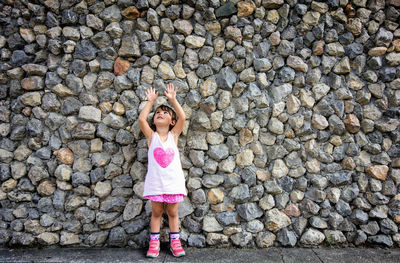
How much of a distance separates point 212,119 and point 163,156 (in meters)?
0.71

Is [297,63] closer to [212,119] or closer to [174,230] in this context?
[212,119]

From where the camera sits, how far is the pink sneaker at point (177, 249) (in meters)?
2.88

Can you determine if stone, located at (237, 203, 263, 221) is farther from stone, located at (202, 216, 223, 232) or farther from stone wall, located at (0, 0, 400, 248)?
stone, located at (202, 216, 223, 232)

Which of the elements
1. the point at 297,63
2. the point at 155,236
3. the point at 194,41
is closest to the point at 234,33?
the point at 194,41

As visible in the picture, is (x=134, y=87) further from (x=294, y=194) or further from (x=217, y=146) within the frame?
(x=294, y=194)

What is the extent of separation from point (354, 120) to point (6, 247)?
4112 millimetres

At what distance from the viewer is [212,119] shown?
3.15 m

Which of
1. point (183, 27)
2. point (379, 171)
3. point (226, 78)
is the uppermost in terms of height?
point (183, 27)

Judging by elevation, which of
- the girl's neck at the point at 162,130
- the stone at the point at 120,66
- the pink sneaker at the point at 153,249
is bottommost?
the pink sneaker at the point at 153,249

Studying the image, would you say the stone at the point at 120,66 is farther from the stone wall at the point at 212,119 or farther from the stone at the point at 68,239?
the stone at the point at 68,239

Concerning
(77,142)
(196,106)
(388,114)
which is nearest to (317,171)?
(388,114)

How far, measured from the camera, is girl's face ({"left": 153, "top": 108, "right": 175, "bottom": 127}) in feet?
9.53

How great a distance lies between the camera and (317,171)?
10.4 ft

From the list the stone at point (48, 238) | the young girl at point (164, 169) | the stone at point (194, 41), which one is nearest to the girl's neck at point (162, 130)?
the young girl at point (164, 169)
